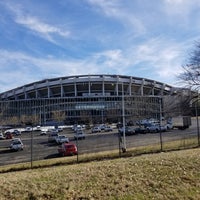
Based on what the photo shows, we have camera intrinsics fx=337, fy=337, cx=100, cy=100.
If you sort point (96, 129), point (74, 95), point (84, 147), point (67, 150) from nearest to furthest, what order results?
point (67, 150) < point (84, 147) < point (96, 129) < point (74, 95)

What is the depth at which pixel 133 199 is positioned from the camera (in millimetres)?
8078

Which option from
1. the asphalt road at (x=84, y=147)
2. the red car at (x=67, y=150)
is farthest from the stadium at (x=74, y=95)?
the red car at (x=67, y=150)

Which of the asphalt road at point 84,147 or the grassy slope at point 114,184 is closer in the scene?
the grassy slope at point 114,184

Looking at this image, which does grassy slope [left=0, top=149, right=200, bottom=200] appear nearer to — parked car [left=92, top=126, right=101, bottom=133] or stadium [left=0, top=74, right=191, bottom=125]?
parked car [left=92, top=126, right=101, bottom=133]

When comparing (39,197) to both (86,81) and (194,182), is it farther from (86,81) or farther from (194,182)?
(86,81)

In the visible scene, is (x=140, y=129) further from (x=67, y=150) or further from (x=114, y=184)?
(x=114, y=184)

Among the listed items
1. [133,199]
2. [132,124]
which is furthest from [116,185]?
[132,124]

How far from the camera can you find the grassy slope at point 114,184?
325 inches

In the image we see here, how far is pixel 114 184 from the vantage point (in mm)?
8883

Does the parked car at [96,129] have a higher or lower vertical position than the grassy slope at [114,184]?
higher

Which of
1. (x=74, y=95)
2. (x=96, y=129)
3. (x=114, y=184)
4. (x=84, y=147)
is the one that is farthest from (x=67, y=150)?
(x=74, y=95)

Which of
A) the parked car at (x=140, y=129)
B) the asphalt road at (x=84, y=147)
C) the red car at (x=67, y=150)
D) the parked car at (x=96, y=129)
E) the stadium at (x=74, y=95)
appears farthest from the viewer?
the stadium at (x=74, y=95)

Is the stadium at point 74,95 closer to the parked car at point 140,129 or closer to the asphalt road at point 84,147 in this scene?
the parked car at point 140,129

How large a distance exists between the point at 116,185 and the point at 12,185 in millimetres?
2698
